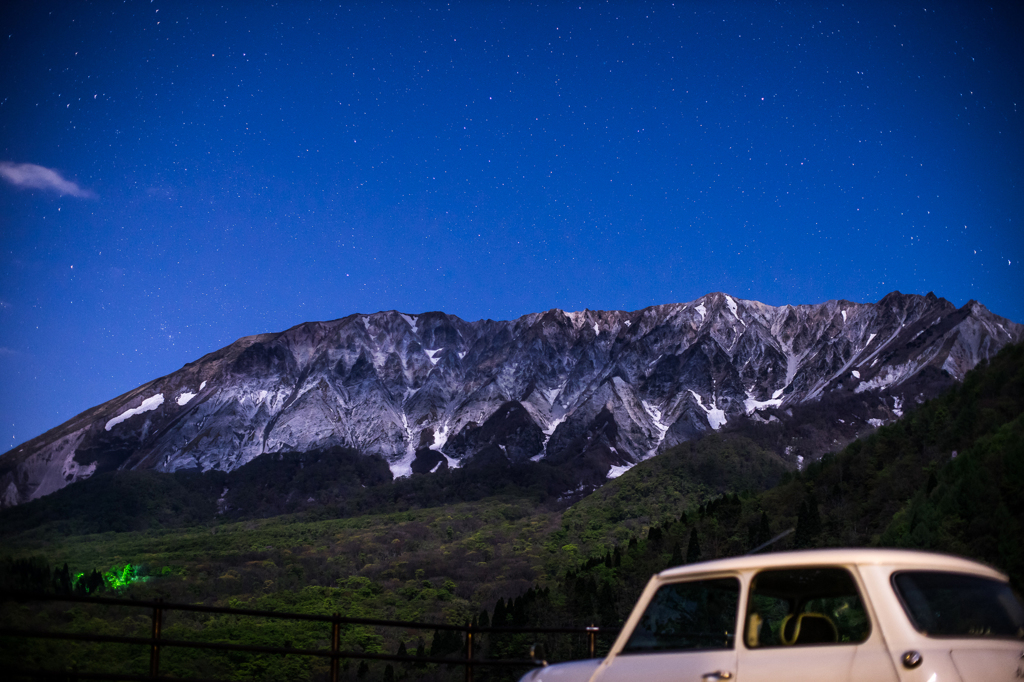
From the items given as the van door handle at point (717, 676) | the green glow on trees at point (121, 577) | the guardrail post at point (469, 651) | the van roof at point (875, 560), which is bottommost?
the green glow on trees at point (121, 577)

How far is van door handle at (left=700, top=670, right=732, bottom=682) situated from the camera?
463 cm

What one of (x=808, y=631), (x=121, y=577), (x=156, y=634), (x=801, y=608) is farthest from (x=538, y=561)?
(x=808, y=631)

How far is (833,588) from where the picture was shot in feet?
15.1

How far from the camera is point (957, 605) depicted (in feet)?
13.8

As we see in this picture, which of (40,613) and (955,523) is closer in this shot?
(955,523)

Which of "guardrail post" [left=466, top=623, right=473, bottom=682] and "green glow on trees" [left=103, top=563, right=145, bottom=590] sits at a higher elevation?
"guardrail post" [left=466, top=623, right=473, bottom=682]

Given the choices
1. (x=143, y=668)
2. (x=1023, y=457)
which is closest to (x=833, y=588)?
(x=1023, y=457)

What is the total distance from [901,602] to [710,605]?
1.17 metres

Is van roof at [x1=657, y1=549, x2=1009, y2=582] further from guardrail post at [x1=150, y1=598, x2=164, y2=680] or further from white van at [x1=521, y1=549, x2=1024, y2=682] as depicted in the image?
guardrail post at [x1=150, y1=598, x2=164, y2=680]

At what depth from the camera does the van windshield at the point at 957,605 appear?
13.5ft

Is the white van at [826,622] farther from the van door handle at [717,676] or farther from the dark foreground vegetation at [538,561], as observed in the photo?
the dark foreground vegetation at [538,561]

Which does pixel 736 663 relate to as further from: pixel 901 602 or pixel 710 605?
pixel 901 602

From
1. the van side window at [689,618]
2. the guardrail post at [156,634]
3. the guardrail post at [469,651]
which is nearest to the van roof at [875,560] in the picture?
the van side window at [689,618]

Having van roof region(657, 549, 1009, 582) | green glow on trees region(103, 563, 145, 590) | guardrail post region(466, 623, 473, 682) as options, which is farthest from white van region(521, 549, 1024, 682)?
green glow on trees region(103, 563, 145, 590)
